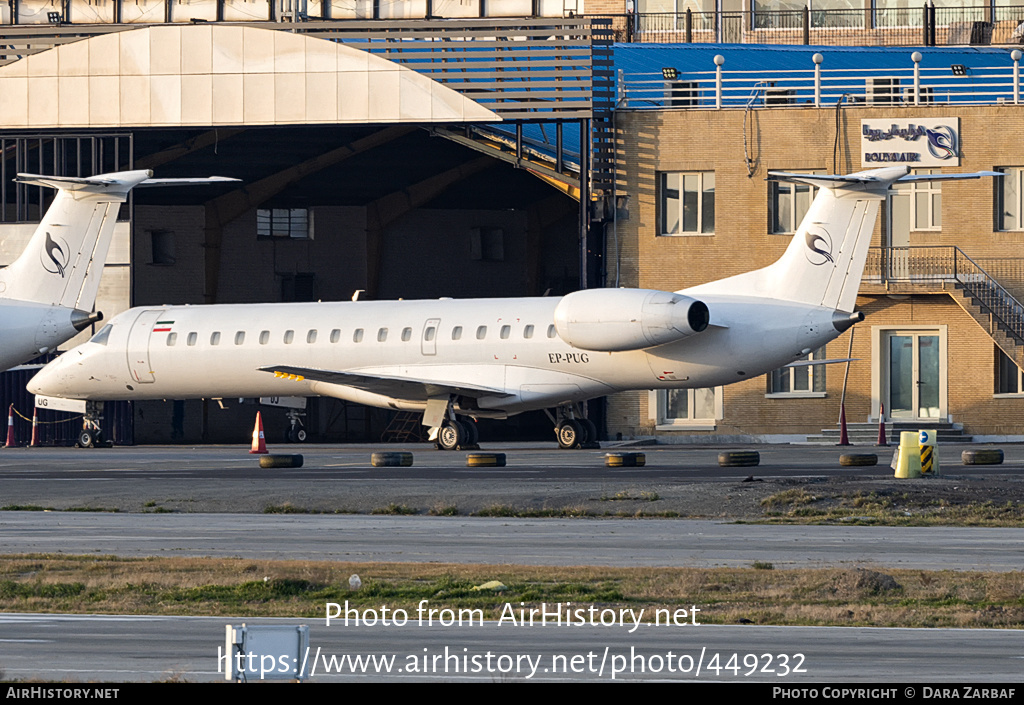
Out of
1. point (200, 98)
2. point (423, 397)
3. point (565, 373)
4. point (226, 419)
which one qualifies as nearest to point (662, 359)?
point (565, 373)

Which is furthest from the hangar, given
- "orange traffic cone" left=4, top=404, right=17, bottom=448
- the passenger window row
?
the passenger window row

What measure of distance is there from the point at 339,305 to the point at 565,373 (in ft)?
22.1

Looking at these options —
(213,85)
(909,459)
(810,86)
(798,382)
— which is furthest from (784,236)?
(909,459)

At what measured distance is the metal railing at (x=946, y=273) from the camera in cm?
4231

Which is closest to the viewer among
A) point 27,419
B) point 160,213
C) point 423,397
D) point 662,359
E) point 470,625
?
point 470,625

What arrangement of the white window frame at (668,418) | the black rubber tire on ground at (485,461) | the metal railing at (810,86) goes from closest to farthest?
the black rubber tire on ground at (485,461) < the white window frame at (668,418) < the metal railing at (810,86)

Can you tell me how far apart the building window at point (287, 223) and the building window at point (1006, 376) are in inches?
1034

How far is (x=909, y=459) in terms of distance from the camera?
1019 inches

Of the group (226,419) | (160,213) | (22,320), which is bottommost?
(226,419)

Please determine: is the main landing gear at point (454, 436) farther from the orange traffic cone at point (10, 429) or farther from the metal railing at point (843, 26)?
the metal railing at point (843, 26)

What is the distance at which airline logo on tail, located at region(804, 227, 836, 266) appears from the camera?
1334 inches

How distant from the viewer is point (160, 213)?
57156 mm

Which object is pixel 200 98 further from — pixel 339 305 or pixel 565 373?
pixel 565 373

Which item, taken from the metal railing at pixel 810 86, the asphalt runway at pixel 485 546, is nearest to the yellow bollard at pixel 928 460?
the asphalt runway at pixel 485 546
